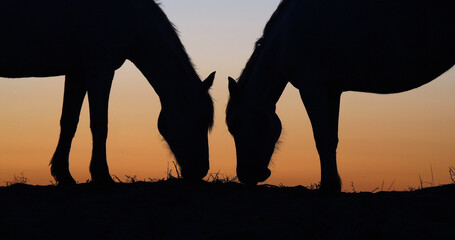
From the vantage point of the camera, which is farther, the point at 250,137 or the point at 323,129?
the point at 250,137

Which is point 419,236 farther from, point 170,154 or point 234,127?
point 170,154

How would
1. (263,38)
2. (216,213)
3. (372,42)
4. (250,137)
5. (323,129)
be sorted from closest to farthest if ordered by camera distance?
(216,213)
(372,42)
(323,129)
(250,137)
(263,38)

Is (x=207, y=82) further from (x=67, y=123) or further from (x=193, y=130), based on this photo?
(x=67, y=123)

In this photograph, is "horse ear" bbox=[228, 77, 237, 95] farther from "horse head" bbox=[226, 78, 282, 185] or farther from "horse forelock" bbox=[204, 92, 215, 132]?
"horse forelock" bbox=[204, 92, 215, 132]

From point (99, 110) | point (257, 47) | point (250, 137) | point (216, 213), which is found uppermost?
point (257, 47)

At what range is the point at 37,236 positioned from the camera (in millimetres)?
5012

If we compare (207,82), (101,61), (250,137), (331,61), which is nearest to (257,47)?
(207,82)

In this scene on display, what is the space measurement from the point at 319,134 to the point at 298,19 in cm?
151

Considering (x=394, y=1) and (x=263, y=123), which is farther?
(x=263, y=123)

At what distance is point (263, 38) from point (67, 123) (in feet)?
9.84

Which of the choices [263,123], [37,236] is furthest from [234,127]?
[37,236]

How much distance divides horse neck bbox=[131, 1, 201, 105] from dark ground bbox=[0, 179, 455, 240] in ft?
4.49

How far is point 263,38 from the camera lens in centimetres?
816

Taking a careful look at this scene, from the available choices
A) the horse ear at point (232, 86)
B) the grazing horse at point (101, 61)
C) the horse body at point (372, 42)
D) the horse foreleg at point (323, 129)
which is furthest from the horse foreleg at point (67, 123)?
the horse foreleg at point (323, 129)
